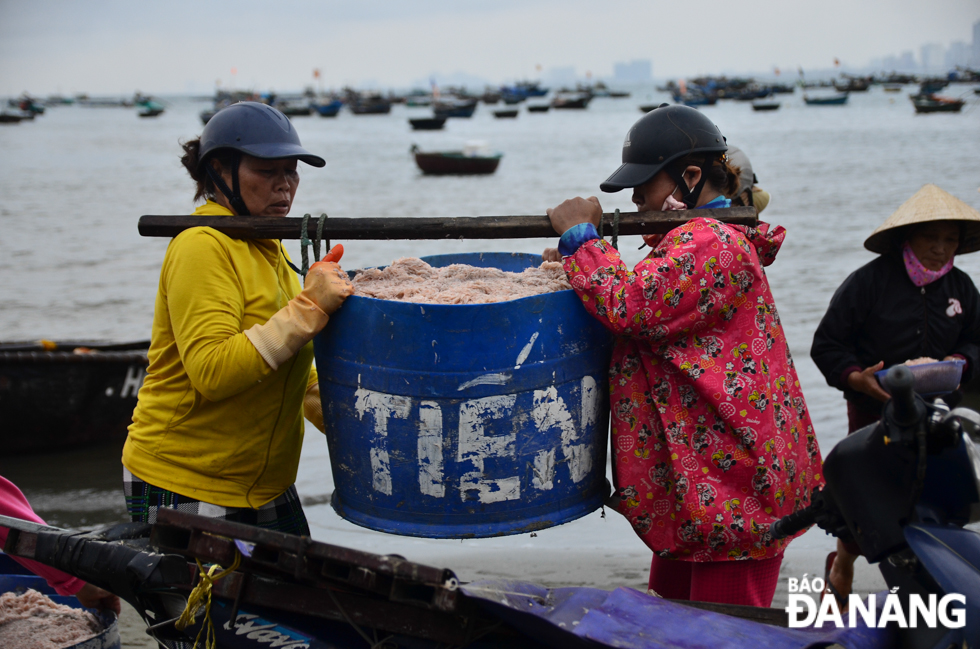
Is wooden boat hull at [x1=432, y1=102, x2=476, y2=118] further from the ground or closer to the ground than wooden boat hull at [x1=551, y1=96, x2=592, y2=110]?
closer to the ground

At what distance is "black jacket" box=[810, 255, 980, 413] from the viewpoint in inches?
144

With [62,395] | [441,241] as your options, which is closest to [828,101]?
[441,241]

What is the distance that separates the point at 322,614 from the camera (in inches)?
77.3

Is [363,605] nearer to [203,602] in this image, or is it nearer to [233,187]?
[203,602]

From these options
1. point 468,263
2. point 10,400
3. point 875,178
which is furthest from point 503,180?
point 468,263

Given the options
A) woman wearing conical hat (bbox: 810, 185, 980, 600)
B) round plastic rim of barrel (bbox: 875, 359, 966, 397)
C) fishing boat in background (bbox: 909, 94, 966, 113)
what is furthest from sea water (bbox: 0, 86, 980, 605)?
fishing boat in background (bbox: 909, 94, 966, 113)

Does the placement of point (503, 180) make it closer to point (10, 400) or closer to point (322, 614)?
point (10, 400)

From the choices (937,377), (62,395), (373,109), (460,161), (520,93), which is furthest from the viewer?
(520,93)

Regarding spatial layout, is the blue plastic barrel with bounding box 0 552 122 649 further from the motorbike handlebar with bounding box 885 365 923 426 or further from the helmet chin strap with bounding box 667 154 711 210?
the motorbike handlebar with bounding box 885 365 923 426

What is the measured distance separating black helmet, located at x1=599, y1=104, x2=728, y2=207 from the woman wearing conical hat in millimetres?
1665

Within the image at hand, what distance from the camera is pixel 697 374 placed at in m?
2.26

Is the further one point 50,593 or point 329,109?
point 329,109

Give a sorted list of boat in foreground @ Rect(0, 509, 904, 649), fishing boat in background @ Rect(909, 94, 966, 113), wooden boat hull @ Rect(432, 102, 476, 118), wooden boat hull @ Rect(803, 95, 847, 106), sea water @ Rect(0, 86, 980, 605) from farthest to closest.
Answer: wooden boat hull @ Rect(432, 102, 476, 118) → wooden boat hull @ Rect(803, 95, 847, 106) → fishing boat in background @ Rect(909, 94, 966, 113) → sea water @ Rect(0, 86, 980, 605) → boat in foreground @ Rect(0, 509, 904, 649)

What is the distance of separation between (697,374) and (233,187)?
1.54 meters
